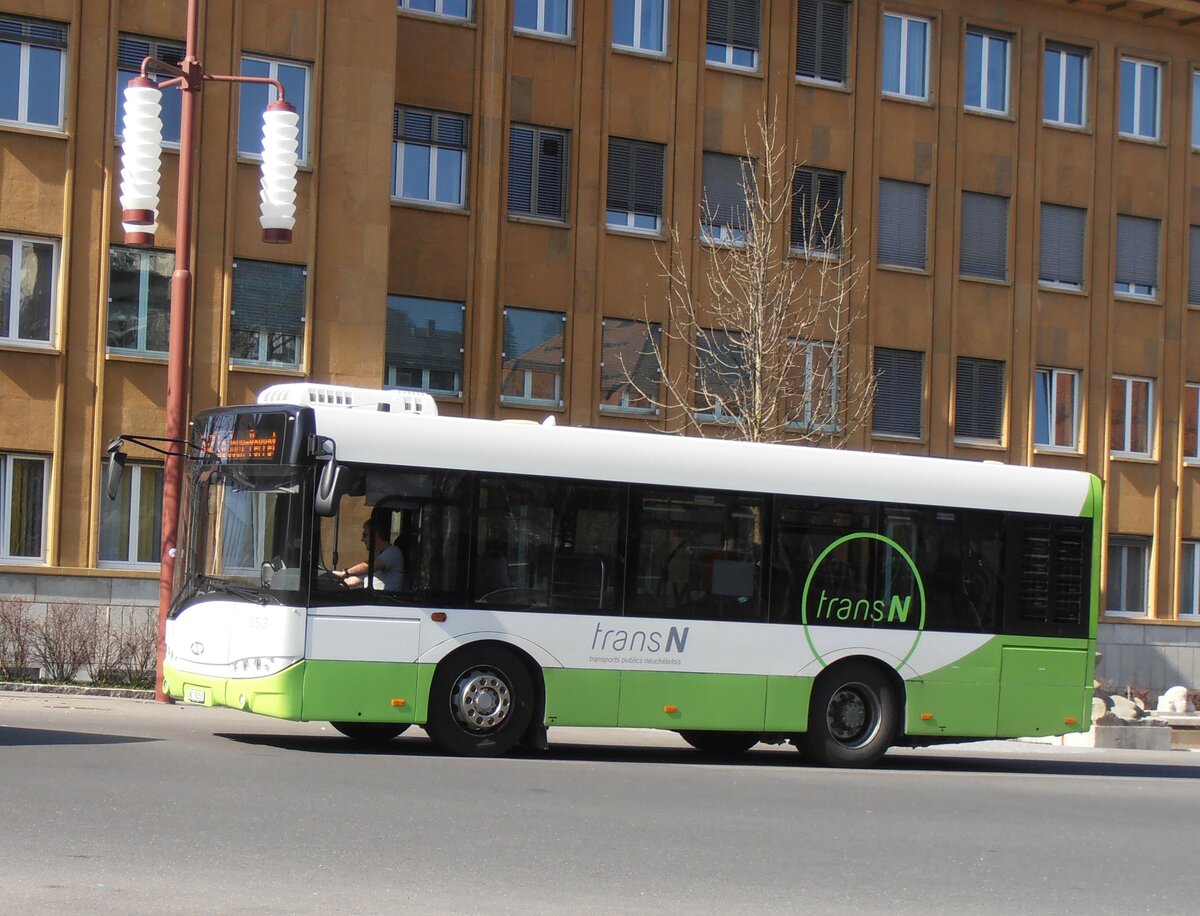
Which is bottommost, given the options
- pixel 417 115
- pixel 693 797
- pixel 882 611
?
pixel 693 797

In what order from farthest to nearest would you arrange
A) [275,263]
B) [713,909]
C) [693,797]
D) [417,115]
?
1. [417,115]
2. [275,263]
3. [693,797]
4. [713,909]

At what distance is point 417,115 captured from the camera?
30438mm

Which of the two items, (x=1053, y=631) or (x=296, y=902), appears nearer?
(x=296, y=902)

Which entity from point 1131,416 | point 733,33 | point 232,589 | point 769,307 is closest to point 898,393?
point 769,307

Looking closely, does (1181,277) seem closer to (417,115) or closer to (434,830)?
(417,115)

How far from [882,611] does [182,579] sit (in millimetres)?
6331

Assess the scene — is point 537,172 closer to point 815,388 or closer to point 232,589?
point 815,388

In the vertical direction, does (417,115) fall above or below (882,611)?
above

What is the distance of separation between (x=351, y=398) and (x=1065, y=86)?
83.2ft

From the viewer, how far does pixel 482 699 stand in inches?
580

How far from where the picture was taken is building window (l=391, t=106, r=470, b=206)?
30281mm

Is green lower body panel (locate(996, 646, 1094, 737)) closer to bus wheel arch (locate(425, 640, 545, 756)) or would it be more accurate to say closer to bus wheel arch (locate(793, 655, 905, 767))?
bus wheel arch (locate(793, 655, 905, 767))

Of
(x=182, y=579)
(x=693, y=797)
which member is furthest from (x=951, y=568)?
(x=182, y=579)

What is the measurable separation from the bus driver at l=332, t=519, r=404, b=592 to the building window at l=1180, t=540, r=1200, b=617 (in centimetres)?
2634
